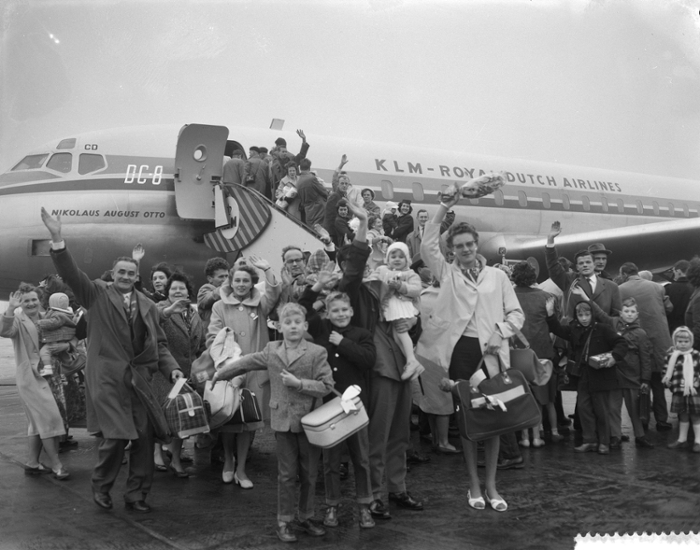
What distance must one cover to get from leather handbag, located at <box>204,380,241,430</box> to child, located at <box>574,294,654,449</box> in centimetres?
339

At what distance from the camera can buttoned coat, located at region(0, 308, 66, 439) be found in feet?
17.9

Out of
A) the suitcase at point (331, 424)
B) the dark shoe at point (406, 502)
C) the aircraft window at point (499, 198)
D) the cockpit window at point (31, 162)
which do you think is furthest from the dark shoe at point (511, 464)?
the aircraft window at point (499, 198)

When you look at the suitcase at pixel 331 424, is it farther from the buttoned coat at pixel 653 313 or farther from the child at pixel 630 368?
the buttoned coat at pixel 653 313

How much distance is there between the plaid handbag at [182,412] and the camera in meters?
4.85

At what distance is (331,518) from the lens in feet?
14.3

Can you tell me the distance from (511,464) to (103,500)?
3.23 m

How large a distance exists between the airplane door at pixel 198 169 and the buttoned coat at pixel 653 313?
6.06 metres

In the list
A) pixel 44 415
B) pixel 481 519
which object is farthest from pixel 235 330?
pixel 481 519

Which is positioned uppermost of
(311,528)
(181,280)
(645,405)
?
(181,280)

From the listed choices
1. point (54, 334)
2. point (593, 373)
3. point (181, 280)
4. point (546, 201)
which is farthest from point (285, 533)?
point (546, 201)

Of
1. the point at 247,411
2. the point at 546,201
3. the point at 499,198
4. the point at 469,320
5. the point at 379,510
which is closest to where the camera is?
the point at 379,510

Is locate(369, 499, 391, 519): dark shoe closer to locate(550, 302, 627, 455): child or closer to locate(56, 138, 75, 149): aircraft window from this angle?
locate(550, 302, 627, 455): child

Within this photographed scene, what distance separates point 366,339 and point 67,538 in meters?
2.12

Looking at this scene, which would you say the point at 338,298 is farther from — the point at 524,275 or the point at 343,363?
the point at 524,275
